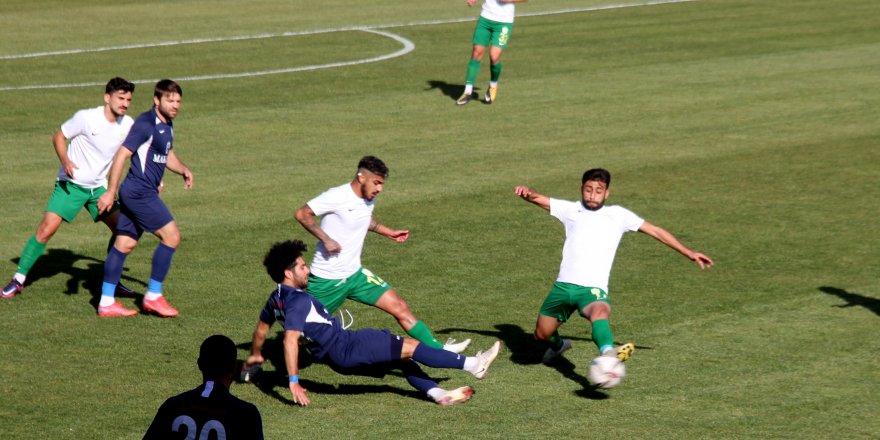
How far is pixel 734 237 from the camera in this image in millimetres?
16359

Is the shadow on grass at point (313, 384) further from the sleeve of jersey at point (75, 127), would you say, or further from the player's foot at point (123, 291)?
the sleeve of jersey at point (75, 127)

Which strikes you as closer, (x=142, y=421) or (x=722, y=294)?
(x=142, y=421)

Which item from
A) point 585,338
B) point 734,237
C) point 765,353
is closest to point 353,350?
point 585,338

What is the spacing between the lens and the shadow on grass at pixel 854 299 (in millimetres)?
13531

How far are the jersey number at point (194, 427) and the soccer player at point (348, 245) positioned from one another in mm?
4523

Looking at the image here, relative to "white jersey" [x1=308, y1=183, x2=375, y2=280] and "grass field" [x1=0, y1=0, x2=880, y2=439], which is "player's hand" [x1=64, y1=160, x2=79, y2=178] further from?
"white jersey" [x1=308, y1=183, x2=375, y2=280]

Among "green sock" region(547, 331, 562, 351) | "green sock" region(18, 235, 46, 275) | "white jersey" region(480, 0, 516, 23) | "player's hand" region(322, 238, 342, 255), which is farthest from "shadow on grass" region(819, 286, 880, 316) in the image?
"white jersey" region(480, 0, 516, 23)

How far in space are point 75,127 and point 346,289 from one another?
426 cm

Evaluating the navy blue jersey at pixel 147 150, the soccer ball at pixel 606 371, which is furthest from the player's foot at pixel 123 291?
the soccer ball at pixel 606 371

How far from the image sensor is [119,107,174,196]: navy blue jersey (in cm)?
1266

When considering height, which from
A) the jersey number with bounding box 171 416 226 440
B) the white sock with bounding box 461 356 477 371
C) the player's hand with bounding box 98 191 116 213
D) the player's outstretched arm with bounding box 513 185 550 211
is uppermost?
the player's outstretched arm with bounding box 513 185 550 211

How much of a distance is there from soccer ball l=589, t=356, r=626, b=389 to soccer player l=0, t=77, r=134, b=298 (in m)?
6.10

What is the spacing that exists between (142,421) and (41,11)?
92.5 ft

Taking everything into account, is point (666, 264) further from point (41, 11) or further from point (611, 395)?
point (41, 11)
